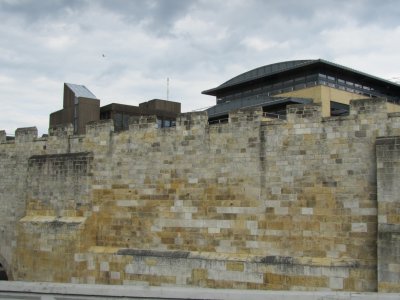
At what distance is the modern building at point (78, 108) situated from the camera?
24.0 meters

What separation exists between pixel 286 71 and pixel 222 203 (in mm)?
18834

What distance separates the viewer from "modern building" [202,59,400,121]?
28.4 m

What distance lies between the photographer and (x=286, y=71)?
101 feet

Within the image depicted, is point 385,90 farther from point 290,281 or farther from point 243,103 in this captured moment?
point 290,281

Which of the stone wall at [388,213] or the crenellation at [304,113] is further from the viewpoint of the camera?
the crenellation at [304,113]

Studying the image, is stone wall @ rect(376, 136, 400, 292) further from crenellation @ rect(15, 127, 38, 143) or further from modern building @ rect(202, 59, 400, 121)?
modern building @ rect(202, 59, 400, 121)

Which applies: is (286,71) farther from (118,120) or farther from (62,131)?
(62,131)

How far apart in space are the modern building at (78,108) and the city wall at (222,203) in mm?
6112

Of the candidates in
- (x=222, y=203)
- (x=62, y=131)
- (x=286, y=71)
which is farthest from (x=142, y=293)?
(x=286, y=71)

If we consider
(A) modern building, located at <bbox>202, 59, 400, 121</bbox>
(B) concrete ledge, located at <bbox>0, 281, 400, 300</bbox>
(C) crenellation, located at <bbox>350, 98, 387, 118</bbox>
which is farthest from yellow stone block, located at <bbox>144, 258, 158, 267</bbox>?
(A) modern building, located at <bbox>202, 59, 400, 121</bbox>

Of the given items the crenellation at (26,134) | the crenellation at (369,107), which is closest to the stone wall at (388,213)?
the crenellation at (369,107)

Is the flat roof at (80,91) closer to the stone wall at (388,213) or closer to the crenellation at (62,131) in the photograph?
the crenellation at (62,131)

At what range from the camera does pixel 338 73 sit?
99.4 ft

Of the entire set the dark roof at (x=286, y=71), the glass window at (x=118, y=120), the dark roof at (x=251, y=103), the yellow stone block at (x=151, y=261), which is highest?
the dark roof at (x=286, y=71)
